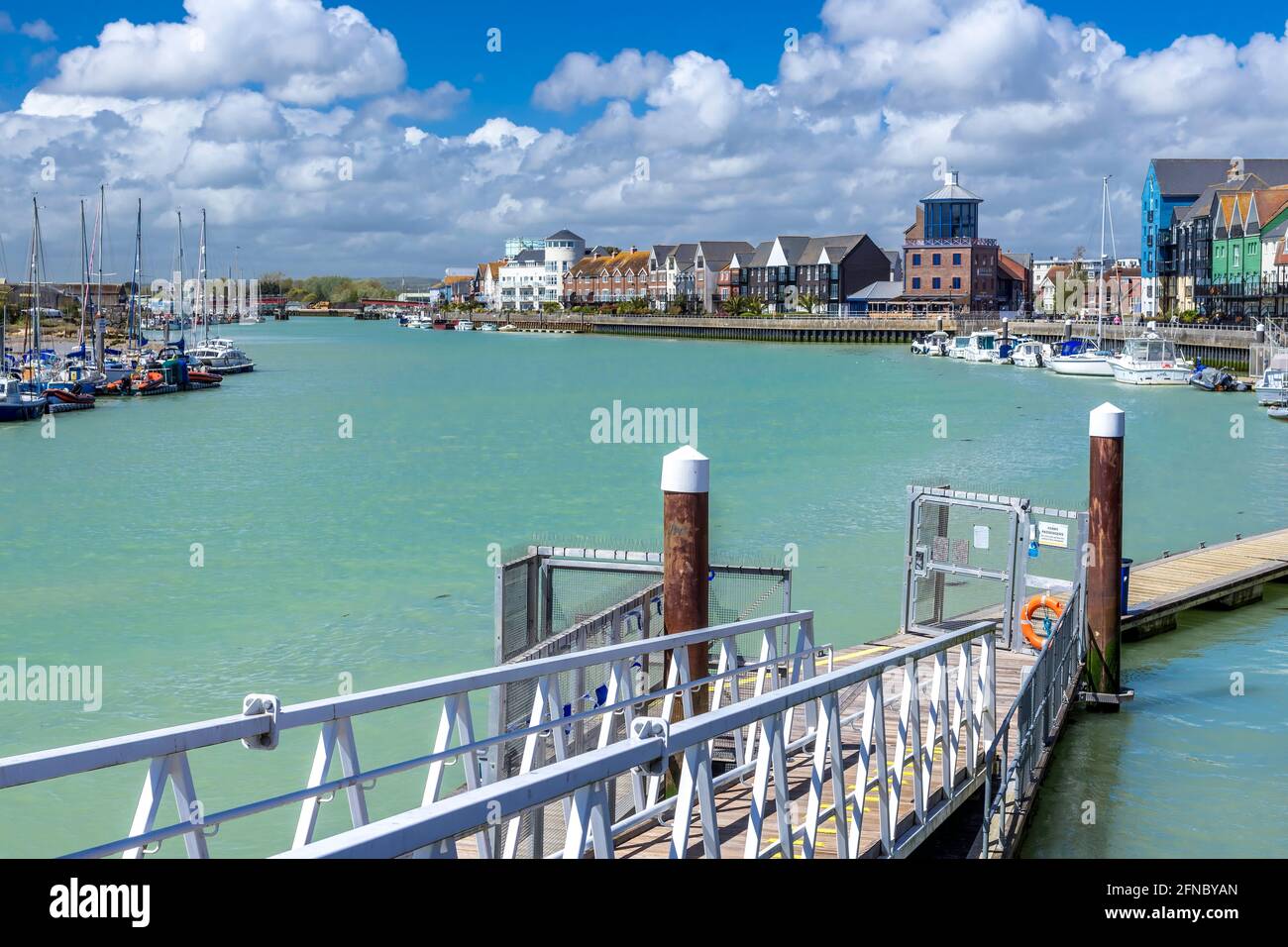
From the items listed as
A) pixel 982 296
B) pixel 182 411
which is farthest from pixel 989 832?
pixel 982 296

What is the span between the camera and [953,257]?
159 m

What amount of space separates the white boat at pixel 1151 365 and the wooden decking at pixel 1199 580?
62.9m

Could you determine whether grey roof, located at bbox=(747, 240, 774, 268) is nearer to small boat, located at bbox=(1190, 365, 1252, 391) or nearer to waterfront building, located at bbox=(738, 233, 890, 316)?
waterfront building, located at bbox=(738, 233, 890, 316)

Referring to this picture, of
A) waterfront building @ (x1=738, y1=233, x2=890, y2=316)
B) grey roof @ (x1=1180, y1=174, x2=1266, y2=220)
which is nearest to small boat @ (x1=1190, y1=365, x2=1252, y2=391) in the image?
grey roof @ (x1=1180, y1=174, x2=1266, y2=220)

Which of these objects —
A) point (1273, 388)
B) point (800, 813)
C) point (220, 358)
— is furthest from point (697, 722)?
point (220, 358)

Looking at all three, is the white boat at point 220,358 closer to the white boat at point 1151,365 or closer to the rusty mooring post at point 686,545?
the white boat at point 1151,365

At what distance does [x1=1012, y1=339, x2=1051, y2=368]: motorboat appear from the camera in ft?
362

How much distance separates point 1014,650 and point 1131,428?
48.6 metres

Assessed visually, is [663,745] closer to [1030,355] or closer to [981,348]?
[1030,355]

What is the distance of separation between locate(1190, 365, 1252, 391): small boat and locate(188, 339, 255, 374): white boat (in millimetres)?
65585
